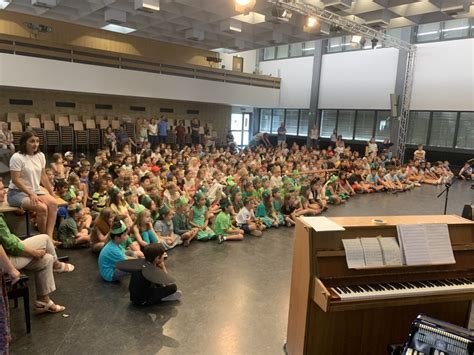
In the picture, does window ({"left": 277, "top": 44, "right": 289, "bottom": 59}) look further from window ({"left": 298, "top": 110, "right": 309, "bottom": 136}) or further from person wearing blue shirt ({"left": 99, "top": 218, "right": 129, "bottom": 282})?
person wearing blue shirt ({"left": 99, "top": 218, "right": 129, "bottom": 282})

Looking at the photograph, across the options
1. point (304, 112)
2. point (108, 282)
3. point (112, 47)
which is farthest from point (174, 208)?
point (304, 112)

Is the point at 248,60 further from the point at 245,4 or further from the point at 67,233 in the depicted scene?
the point at 67,233

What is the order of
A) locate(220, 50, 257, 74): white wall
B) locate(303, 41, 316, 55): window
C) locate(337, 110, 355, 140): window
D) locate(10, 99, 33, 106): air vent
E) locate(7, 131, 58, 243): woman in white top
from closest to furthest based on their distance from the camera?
locate(7, 131, 58, 243): woman in white top < locate(10, 99, 33, 106): air vent < locate(337, 110, 355, 140): window < locate(303, 41, 316, 55): window < locate(220, 50, 257, 74): white wall

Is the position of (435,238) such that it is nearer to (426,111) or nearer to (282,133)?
(426,111)

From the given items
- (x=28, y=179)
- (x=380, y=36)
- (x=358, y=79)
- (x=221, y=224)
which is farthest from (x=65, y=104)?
(x=358, y=79)

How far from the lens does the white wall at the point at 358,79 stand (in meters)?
15.9

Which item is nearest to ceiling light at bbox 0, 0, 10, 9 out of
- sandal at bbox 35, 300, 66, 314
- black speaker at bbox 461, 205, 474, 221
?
sandal at bbox 35, 300, 66, 314

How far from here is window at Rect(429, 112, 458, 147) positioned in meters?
14.3

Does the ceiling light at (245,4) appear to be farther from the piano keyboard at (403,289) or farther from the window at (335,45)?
the window at (335,45)

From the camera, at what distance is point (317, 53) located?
18250 millimetres

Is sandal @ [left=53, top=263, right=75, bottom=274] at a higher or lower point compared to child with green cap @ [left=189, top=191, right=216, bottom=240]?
lower

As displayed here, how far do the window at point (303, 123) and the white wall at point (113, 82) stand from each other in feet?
9.12

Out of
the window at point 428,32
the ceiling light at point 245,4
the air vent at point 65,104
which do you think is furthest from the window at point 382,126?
the air vent at point 65,104

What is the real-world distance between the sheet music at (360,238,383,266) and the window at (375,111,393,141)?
48.1 feet
